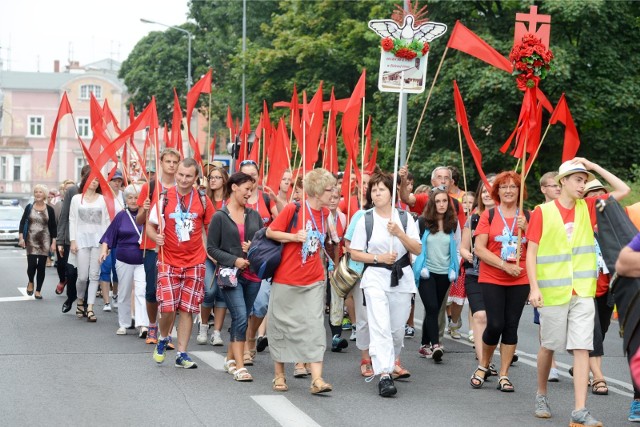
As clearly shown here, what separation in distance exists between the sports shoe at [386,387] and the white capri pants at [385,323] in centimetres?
8

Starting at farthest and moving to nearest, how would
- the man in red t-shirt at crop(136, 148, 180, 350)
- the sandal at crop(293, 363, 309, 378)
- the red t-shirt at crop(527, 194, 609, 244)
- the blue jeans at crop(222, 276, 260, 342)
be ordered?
1. the man in red t-shirt at crop(136, 148, 180, 350)
2. the sandal at crop(293, 363, 309, 378)
3. the blue jeans at crop(222, 276, 260, 342)
4. the red t-shirt at crop(527, 194, 609, 244)

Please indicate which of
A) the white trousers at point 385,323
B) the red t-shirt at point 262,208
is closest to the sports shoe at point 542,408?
the white trousers at point 385,323

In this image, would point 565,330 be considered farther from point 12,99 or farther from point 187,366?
point 12,99

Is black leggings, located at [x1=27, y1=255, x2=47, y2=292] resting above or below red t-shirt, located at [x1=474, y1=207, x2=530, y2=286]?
below

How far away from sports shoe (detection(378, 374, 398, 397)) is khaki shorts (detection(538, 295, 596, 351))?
138 centimetres

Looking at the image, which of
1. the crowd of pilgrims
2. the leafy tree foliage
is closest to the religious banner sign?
the crowd of pilgrims

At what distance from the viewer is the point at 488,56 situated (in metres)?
11.2

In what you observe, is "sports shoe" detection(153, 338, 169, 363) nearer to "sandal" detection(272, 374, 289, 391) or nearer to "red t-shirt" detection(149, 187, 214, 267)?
"red t-shirt" detection(149, 187, 214, 267)

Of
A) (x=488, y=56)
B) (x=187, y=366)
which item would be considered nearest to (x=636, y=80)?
(x=488, y=56)

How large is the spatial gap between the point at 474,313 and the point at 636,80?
2107 centimetres

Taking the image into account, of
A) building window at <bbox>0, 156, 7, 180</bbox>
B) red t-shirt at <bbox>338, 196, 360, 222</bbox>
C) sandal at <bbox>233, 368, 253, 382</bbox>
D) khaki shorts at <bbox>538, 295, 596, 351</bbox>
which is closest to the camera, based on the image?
khaki shorts at <bbox>538, 295, 596, 351</bbox>

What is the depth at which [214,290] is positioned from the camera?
37.1 feet

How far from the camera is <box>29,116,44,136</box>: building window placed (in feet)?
333

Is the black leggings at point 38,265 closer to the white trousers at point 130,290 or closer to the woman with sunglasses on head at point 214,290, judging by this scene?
the white trousers at point 130,290
